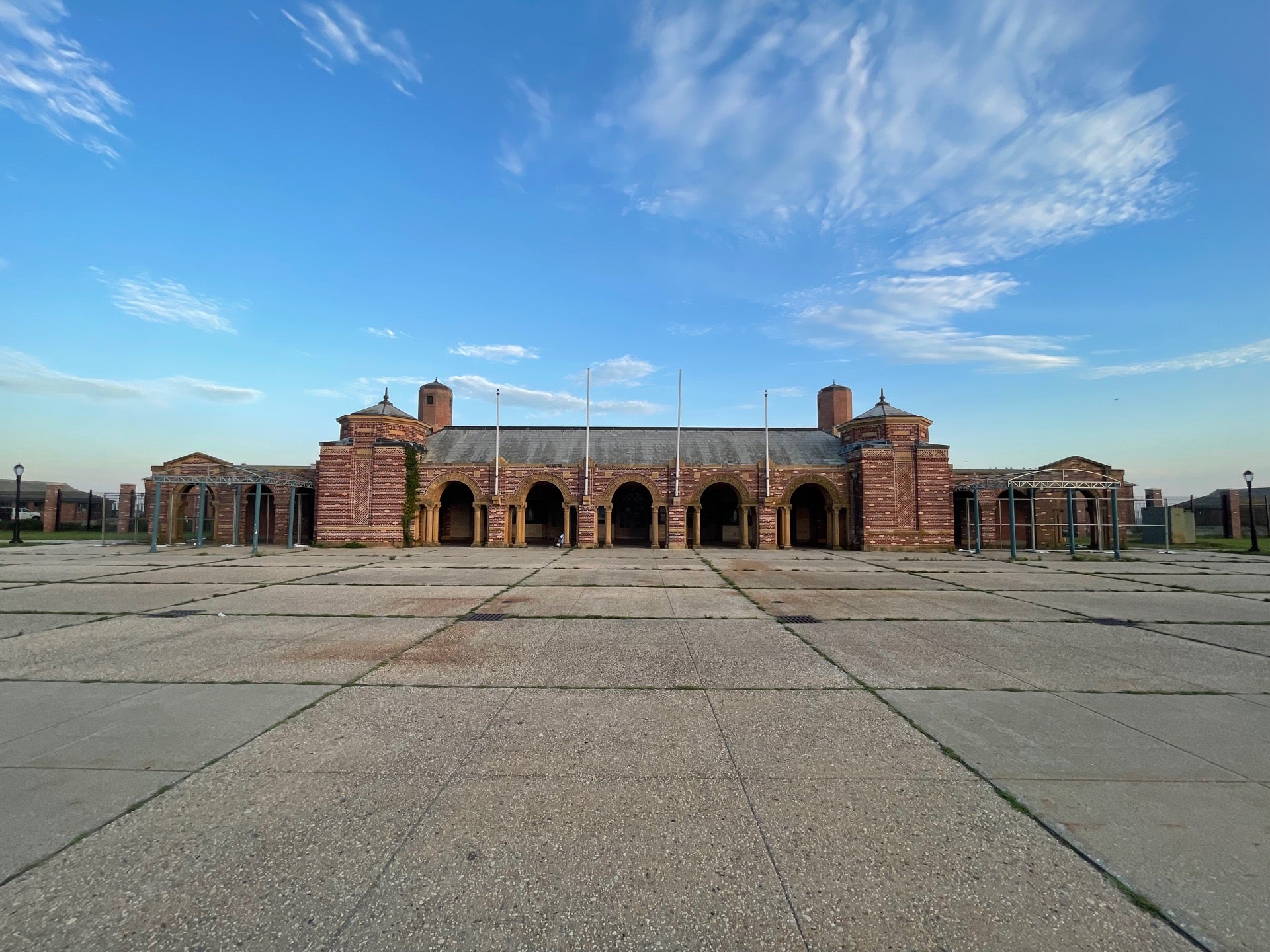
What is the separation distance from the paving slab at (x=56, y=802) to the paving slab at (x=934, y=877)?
3906 mm

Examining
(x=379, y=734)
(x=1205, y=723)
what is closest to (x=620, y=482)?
(x=379, y=734)

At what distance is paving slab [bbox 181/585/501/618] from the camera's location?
10914mm

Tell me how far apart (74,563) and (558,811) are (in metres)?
25.1

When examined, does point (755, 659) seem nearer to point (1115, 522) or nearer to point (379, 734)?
point (379, 734)

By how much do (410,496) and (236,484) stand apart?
8.18 m

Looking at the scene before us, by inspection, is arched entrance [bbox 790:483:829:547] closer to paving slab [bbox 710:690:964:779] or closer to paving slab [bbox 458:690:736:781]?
paving slab [bbox 710:690:964:779]

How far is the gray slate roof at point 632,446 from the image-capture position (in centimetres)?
3512

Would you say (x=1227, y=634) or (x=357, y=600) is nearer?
(x=1227, y=634)

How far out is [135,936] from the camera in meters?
2.48

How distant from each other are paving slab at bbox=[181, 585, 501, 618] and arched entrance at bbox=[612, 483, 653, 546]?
23.3m

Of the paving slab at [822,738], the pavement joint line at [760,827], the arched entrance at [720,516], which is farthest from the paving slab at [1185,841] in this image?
the arched entrance at [720,516]

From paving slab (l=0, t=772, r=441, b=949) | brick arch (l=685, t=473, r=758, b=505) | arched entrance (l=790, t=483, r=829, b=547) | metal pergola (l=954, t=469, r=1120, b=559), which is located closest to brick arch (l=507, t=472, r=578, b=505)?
brick arch (l=685, t=473, r=758, b=505)

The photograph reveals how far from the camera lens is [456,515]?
124 ft

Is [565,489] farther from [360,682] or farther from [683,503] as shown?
[360,682]
